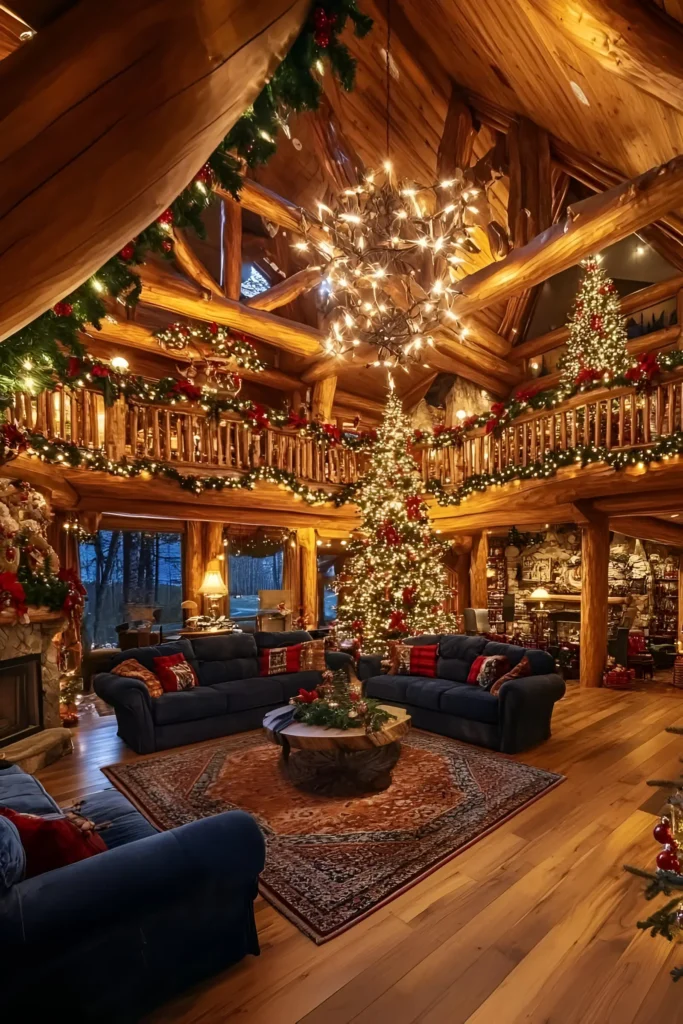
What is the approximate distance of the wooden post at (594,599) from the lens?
7641 millimetres

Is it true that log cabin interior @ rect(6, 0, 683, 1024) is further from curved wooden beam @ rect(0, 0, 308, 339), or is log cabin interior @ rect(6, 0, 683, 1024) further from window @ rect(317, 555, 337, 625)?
window @ rect(317, 555, 337, 625)

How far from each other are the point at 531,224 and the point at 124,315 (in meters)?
6.57

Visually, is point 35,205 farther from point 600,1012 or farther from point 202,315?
point 202,315

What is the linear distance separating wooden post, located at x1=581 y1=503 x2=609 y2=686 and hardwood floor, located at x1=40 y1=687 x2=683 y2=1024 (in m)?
4.30

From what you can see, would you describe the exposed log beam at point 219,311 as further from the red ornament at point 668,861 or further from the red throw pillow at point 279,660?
the red ornament at point 668,861

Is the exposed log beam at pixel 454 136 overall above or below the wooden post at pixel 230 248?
above

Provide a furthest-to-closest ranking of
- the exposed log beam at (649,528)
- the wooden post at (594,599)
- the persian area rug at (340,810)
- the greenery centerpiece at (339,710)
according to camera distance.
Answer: the exposed log beam at (649,528) → the wooden post at (594,599) → the greenery centerpiece at (339,710) → the persian area rug at (340,810)

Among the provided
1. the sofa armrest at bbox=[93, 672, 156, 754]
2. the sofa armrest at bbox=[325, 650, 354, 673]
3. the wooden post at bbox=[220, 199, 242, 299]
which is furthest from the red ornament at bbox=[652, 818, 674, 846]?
the wooden post at bbox=[220, 199, 242, 299]

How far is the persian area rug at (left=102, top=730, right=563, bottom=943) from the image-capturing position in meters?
2.81

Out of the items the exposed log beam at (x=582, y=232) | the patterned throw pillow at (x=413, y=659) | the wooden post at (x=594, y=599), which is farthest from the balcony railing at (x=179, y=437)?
the wooden post at (x=594, y=599)

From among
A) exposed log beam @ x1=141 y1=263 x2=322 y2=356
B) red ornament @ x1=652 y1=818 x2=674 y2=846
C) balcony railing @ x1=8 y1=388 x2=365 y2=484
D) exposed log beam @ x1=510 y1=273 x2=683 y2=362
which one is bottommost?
red ornament @ x1=652 y1=818 x2=674 y2=846

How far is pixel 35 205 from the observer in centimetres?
90

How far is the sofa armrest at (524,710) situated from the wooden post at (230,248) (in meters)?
7.82

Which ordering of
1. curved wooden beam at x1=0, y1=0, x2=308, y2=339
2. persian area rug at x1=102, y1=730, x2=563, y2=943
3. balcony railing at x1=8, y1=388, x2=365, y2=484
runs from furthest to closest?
balcony railing at x1=8, y1=388, x2=365, y2=484 < persian area rug at x1=102, y1=730, x2=563, y2=943 < curved wooden beam at x1=0, y1=0, x2=308, y2=339
